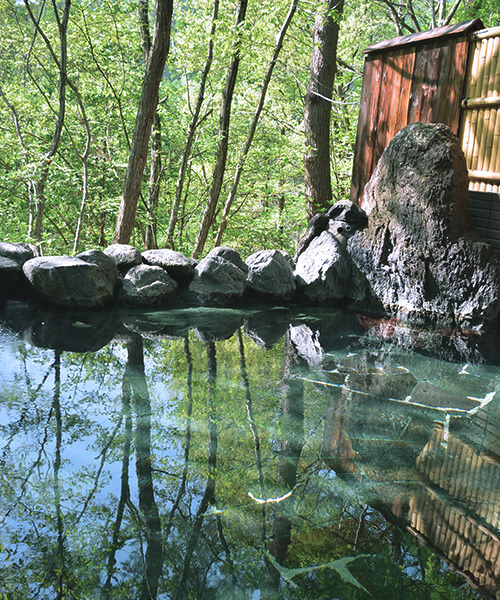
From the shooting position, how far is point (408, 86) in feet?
22.7

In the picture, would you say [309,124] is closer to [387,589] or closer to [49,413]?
[49,413]

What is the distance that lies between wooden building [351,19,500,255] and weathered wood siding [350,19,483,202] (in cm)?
1

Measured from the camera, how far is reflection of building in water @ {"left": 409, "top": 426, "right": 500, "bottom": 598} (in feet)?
6.53

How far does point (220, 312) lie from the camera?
562cm

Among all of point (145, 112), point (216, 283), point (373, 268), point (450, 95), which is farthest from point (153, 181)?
point (450, 95)

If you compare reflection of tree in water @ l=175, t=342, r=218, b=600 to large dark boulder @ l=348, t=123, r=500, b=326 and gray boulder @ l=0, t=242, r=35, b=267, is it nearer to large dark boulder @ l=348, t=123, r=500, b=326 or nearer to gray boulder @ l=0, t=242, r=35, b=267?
large dark boulder @ l=348, t=123, r=500, b=326

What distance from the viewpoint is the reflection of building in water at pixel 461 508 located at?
1.99 metres

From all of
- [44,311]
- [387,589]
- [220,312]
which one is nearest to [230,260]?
[220,312]

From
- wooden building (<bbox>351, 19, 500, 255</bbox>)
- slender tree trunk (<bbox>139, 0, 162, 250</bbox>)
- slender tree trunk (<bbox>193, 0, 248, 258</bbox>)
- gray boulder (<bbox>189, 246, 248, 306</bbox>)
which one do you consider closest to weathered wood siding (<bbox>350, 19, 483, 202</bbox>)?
wooden building (<bbox>351, 19, 500, 255</bbox>)

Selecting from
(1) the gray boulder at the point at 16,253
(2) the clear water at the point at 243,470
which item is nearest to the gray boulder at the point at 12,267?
(1) the gray boulder at the point at 16,253

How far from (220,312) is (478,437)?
3163 millimetres

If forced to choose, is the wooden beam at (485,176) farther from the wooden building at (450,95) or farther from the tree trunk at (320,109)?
the tree trunk at (320,109)

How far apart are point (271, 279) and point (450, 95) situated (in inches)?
126

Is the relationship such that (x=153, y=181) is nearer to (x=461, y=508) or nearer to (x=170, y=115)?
(x=170, y=115)
